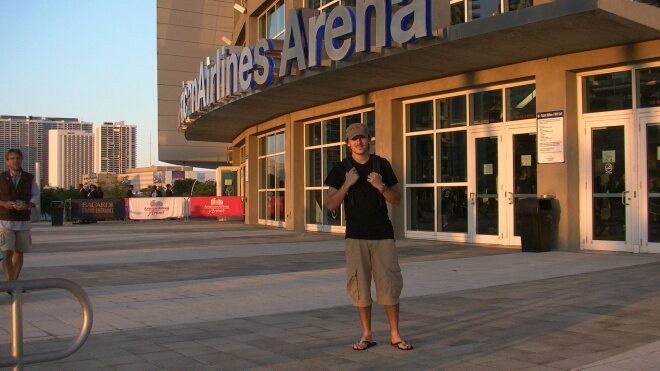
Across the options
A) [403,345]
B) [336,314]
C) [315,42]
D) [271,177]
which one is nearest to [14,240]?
[336,314]

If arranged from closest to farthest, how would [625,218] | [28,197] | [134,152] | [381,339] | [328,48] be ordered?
[381,339]
[28,197]
[625,218]
[328,48]
[134,152]

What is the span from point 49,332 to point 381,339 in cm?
317

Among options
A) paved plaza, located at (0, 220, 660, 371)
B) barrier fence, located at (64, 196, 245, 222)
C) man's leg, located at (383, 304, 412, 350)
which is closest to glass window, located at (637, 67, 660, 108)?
paved plaza, located at (0, 220, 660, 371)

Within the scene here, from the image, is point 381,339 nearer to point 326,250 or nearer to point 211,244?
point 326,250

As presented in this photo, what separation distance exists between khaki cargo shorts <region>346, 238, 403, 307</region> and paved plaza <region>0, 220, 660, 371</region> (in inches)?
18.2

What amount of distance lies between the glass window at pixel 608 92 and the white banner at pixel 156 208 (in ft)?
71.4

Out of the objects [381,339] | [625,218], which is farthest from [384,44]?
[381,339]

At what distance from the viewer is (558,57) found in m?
13.5

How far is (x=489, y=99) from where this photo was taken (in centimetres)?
1527

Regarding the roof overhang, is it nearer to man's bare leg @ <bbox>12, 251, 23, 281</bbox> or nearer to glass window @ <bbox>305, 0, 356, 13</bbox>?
glass window @ <bbox>305, 0, 356, 13</bbox>

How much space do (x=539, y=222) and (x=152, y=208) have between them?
21886mm

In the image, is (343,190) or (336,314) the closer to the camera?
(343,190)

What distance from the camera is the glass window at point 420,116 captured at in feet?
55.0

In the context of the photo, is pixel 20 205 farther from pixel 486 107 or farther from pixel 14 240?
pixel 486 107
